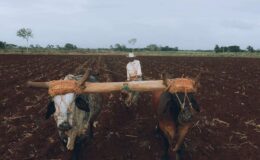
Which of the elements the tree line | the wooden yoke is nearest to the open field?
the wooden yoke

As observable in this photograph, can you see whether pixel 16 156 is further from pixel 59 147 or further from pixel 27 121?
pixel 27 121

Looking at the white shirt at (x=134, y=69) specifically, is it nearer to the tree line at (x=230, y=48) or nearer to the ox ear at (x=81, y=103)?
the ox ear at (x=81, y=103)

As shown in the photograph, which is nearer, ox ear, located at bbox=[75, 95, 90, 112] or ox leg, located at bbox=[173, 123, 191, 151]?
ox ear, located at bbox=[75, 95, 90, 112]

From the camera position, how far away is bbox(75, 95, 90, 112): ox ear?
7775 mm

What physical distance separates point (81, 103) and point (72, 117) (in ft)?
1.09

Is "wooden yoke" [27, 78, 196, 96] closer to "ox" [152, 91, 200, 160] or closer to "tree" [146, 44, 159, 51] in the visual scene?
"ox" [152, 91, 200, 160]

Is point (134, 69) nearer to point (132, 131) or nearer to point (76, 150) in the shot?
point (132, 131)

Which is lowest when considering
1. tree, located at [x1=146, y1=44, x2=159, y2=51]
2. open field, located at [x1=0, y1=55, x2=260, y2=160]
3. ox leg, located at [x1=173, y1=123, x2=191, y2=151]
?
tree, located at [x1=146, y1=44, x2=159, y2=51]

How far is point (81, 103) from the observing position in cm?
786

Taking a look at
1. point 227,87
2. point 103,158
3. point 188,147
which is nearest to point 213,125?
point 188,147

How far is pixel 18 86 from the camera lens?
19641mm

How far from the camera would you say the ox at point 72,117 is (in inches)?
294

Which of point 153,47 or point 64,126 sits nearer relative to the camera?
point 64,126

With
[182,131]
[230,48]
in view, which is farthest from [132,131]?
[230,48]
